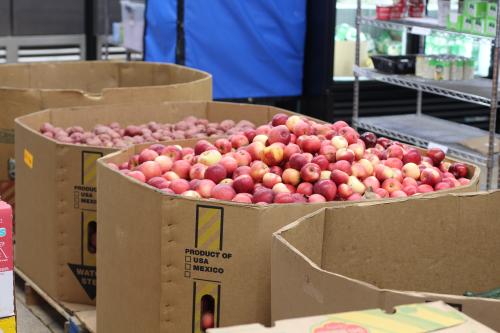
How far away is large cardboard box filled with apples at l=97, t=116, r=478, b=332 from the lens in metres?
2.82

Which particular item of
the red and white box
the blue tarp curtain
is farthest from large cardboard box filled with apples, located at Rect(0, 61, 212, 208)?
the red and white box

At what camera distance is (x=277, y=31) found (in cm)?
690

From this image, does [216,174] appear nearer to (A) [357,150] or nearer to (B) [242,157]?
(B) [242,157]

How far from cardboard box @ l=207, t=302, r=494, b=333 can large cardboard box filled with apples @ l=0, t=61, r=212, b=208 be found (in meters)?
3.15

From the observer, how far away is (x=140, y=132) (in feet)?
14.2

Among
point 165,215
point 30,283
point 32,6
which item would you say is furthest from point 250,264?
point 32,6

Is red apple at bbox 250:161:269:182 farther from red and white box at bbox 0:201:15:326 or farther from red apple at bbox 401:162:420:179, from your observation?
red and white box at bbox 0:201:15:326

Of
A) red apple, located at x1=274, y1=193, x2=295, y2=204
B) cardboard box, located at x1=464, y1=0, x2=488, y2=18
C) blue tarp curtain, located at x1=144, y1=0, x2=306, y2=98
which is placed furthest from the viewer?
blue tarp curtain, located at x1=144, y1=0, x2=306, y2=98

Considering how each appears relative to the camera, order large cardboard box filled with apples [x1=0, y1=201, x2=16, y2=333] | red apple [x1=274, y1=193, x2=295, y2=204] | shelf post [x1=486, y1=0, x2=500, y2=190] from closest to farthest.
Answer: large cardboard box filled with apples [x1=0, y1=201, x2=16, y2=333] → red apple [x1=274, y1=193, x2=295, y2=204] → shelf post [x1=486, y1=0, x2=500, y2=190]

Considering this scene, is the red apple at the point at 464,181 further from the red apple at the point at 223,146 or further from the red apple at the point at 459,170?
the red apple at the point at 223,146

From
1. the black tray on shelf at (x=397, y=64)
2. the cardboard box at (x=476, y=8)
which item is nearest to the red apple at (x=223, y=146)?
the cardboard box at (x=476, y=8)

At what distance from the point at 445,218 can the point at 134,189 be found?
949 millimetres

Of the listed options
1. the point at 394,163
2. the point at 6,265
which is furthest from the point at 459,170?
the point at 6,265

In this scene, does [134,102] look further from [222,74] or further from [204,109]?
[222,74]
